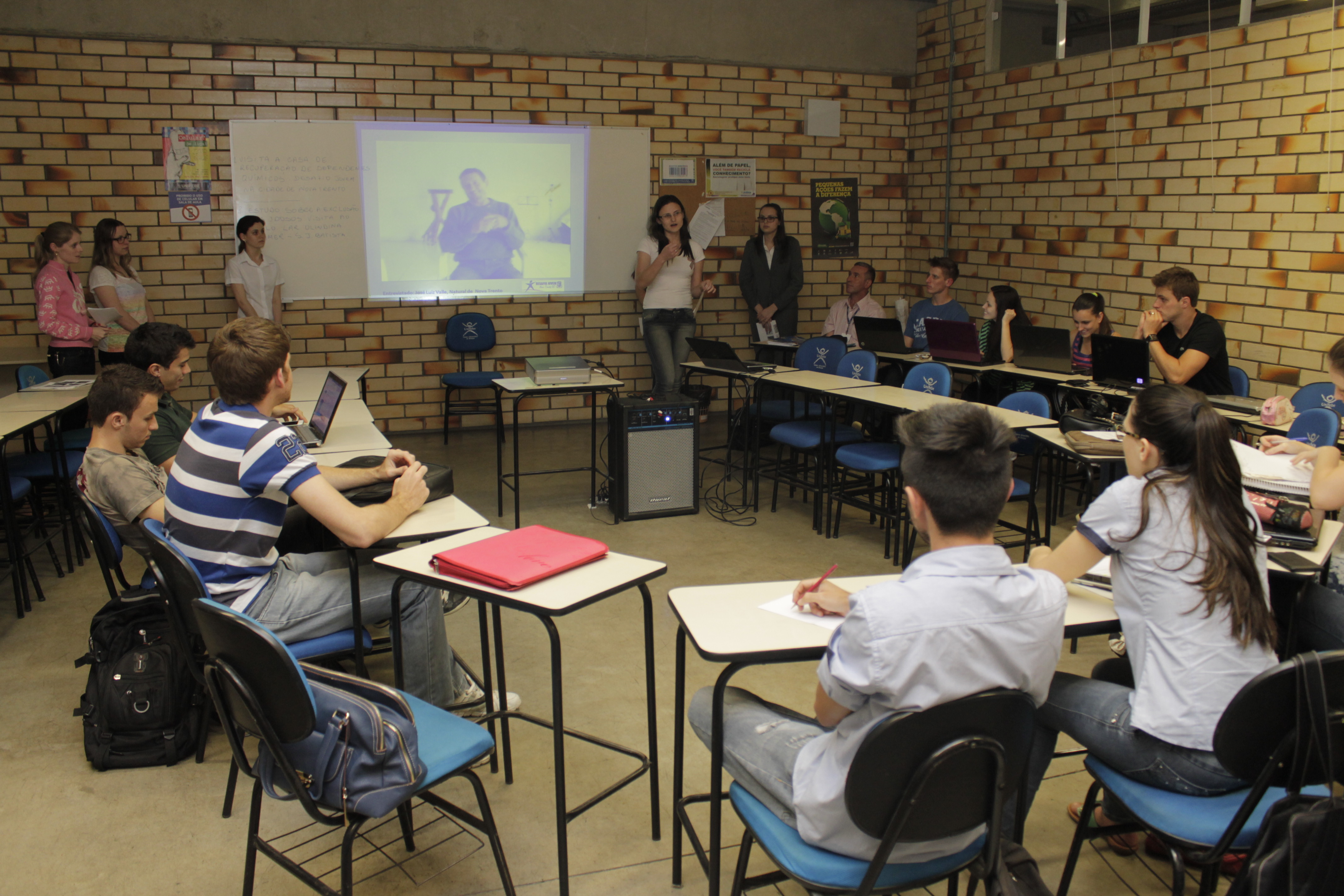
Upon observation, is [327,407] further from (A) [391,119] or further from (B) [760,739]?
(A) [391,119]

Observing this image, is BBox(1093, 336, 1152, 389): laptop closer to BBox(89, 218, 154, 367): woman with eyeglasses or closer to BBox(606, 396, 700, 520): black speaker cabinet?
BBox(606, 396, 700, 520): black speaker cabinet

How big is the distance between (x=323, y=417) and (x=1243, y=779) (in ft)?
10.1

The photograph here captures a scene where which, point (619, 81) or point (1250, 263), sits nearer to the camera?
point (1250, 263)

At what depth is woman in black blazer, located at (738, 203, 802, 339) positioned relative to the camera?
6.84 m

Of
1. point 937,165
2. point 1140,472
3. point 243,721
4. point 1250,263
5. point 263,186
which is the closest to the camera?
point 243,721

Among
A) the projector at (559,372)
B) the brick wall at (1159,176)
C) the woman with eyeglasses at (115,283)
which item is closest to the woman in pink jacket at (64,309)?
the woman with eyeglasses at (115,283)

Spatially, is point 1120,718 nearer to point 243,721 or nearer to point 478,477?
point 243,721

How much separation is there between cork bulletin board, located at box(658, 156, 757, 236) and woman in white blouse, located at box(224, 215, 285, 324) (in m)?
2.75

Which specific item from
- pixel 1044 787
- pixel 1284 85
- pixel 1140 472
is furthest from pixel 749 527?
pixel 1284 85

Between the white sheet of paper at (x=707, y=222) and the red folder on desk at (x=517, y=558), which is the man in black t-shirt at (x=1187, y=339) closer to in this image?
the red folder on desk at (x=517, y=558)

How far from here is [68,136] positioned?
18.8ft

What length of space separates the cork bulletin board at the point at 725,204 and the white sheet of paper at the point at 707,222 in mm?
22

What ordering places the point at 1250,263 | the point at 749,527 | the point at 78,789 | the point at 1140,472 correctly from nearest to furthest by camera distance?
the point at 1140,472 < the point at 78,789 < the point at 749,527 < the point at 1250,263

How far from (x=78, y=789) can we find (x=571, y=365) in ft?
9.15
